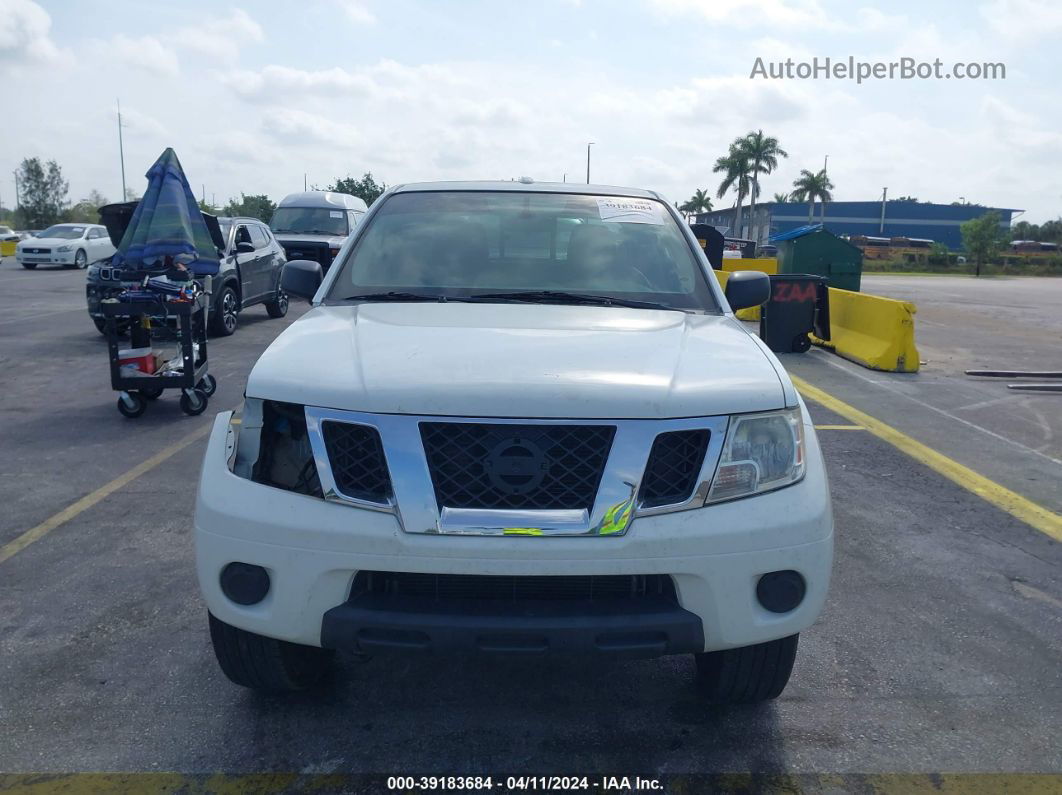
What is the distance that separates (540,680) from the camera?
10.9 ft

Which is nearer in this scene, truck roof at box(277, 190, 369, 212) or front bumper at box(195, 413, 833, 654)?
front bumper at box(195, 413, 833, 654)

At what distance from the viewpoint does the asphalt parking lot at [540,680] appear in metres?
2.86

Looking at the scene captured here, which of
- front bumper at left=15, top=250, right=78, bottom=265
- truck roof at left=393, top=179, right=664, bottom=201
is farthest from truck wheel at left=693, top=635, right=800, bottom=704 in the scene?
front bumper at left=15, top=250, right=78, bottom=265

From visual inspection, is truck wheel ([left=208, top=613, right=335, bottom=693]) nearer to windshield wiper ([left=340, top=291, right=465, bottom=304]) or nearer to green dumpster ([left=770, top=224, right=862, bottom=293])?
windshield wiper ([left=340, top=291, right=465, bottom=304])

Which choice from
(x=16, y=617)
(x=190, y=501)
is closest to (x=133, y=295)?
(x=190, y=501)

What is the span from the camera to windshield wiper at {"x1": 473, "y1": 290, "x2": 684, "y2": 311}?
12.0 ft

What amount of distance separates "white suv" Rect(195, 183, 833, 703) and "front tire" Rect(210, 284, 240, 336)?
10983 millimetres

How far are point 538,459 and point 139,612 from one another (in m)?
2.26

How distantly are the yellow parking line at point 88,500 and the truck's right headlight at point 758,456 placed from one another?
12.0 feet

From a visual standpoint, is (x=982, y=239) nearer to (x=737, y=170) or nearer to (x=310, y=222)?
(x=737, y=170)

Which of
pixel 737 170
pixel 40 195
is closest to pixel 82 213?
pixel 40 195

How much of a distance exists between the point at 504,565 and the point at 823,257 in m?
15.7

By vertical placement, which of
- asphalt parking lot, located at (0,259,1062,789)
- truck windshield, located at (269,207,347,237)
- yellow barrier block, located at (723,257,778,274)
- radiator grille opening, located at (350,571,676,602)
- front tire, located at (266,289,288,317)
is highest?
truck windshield, located at (269,207,347,237)

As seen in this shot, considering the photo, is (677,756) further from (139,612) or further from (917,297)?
(917,297)
